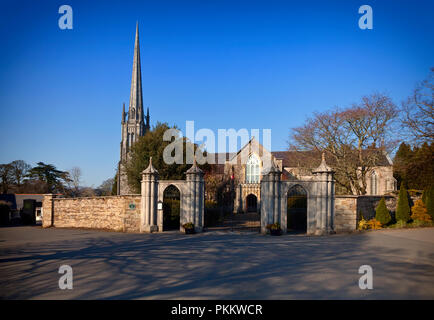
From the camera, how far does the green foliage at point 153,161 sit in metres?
26.5

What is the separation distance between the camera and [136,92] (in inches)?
3024

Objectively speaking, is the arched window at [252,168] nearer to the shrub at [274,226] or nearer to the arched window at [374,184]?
the arched window at [374,184]

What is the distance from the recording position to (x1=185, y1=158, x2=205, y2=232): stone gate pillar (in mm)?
16828

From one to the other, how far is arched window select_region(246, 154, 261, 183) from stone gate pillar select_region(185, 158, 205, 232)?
23640mm

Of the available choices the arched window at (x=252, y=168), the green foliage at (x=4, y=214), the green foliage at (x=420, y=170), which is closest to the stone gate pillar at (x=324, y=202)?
the green foliage at (x=420, y=170)

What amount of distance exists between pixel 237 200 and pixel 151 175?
19967 mm

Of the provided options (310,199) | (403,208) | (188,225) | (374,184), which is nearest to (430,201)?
(403,208)

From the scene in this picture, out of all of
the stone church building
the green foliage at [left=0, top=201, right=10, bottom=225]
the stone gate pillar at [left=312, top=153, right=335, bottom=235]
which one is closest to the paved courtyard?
the stone gate pillar at [left=312, top=153, right=335, bottom=235]

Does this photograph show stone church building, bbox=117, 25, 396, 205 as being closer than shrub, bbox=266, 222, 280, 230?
No

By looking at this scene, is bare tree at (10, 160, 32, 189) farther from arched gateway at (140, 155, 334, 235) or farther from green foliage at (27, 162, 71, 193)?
arched gateway at (140, 155, 334, 235)

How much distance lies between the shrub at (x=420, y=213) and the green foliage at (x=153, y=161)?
16.7 metres

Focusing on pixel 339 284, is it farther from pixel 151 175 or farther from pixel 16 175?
pixel 16 175
